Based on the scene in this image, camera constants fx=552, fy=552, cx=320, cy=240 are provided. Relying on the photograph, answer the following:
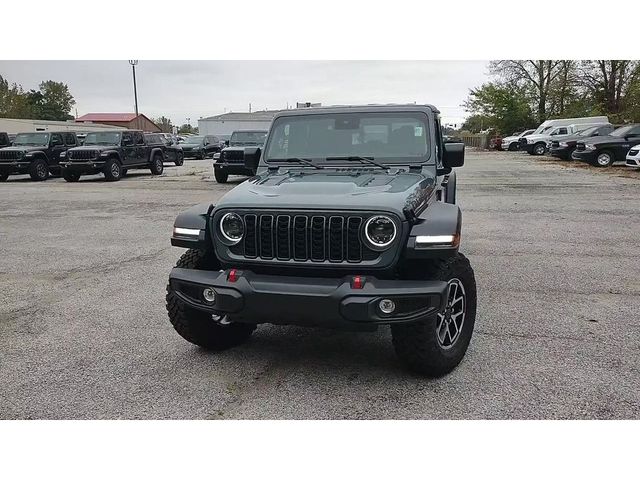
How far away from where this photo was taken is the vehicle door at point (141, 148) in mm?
20859

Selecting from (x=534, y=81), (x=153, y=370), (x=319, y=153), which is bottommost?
(x=153, y=370)

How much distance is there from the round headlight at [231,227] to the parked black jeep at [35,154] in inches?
717

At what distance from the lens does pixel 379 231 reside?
3.37 meters

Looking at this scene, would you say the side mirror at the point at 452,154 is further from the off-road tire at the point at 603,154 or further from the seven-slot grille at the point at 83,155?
the off-road tire at the point at 603,154

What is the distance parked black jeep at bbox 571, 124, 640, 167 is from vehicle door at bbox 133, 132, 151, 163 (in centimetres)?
1733

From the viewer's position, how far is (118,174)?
19.7 metres

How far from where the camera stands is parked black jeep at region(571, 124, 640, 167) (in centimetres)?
2131

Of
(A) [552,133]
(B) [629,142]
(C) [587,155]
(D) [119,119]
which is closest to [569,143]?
(C) [587,155]

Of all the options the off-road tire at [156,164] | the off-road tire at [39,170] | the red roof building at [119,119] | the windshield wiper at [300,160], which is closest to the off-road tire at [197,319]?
the windshield wiper at [300,160]

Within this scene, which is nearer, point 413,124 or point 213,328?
point 213,328

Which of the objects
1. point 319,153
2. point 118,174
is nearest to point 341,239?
point 319,153

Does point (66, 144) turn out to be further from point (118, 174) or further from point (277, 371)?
point (277, 371)

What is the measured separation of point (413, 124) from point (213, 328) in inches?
94.2

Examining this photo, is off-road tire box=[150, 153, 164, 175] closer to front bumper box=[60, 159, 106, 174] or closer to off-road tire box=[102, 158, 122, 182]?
off-road tire box=[102, 158, 122, 182]
